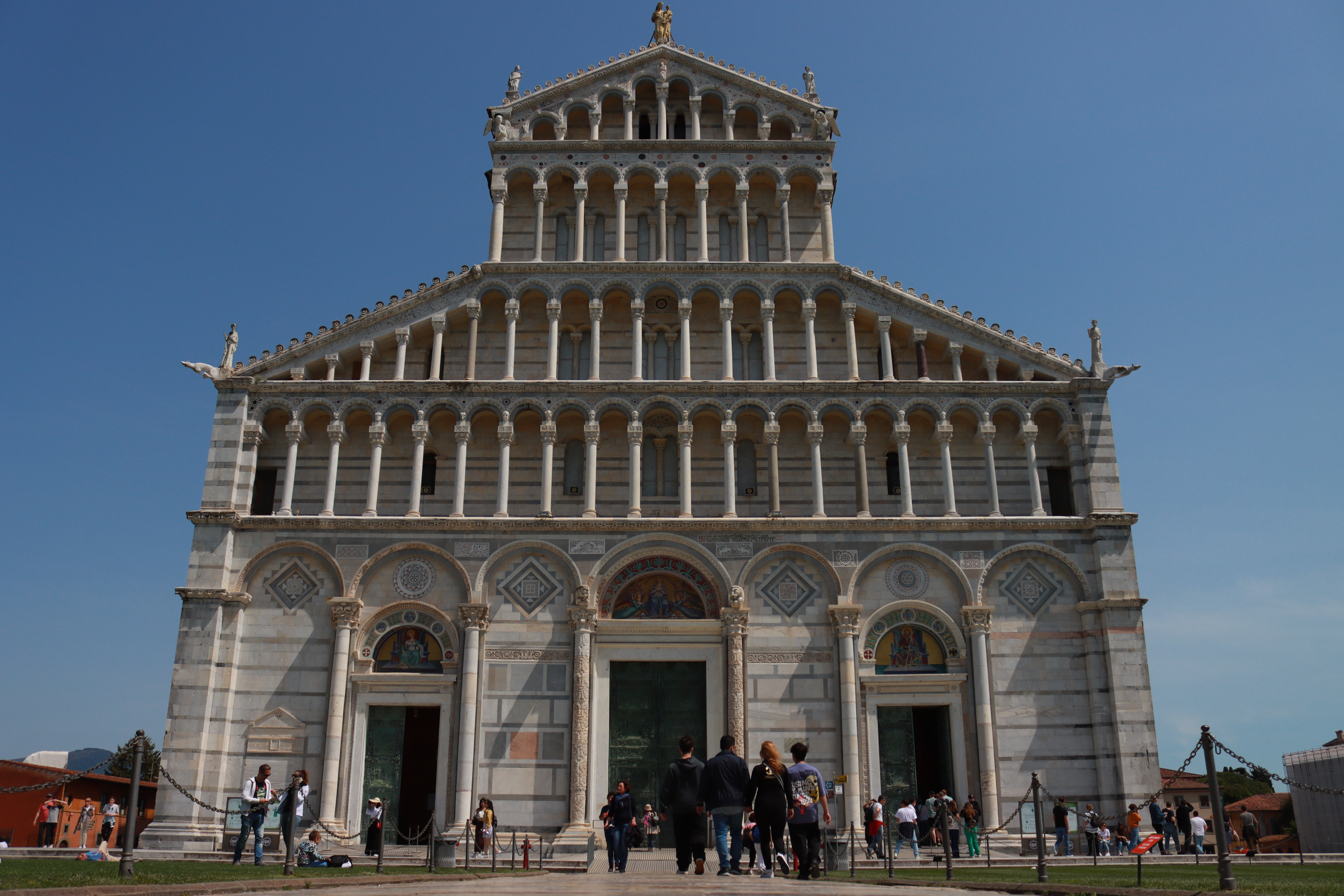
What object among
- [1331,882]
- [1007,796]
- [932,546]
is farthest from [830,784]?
[1331,882]

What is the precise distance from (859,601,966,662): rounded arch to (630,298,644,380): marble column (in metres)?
8.12

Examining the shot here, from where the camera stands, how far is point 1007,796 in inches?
956

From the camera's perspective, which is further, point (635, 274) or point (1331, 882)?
point (635, 274)

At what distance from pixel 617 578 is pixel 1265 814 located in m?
45.2

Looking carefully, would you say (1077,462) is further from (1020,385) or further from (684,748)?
(684,748)

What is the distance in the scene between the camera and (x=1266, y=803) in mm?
55594

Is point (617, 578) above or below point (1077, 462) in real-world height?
below

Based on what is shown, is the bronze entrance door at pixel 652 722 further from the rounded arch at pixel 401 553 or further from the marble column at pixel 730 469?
the rounded arch at pixel 401 553

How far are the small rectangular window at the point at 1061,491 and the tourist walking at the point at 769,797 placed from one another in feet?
55.7

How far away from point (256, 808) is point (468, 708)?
6724mm

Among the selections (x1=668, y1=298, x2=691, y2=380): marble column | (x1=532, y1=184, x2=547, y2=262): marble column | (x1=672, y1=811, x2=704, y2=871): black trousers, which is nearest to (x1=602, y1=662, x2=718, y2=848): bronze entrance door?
(x1=668, y1=298, x2=691, y2=380): marble column

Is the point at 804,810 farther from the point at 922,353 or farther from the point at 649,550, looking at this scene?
the point at 922,353

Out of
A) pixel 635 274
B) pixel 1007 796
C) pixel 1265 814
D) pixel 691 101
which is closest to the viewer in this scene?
pixel 1007 796

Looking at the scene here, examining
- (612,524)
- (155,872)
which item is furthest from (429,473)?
(155,872)
